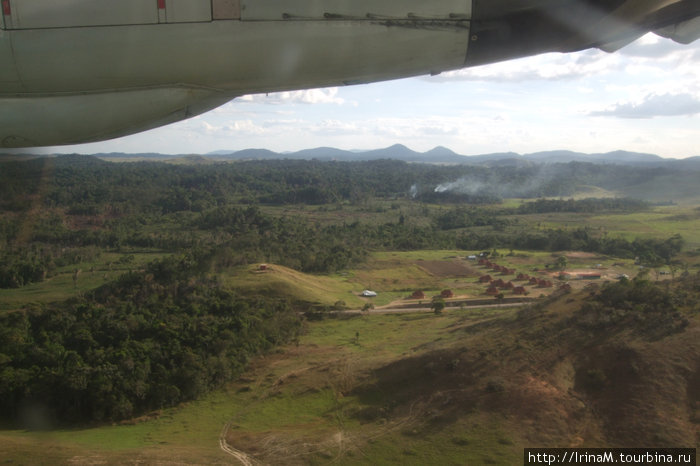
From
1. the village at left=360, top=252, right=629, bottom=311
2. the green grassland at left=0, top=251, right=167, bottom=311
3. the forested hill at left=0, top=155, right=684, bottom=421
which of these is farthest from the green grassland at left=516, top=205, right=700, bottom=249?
the green grassland at left=0, top=251, right=167, bottom=311

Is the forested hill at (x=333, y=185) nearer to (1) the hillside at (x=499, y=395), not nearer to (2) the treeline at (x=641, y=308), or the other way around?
(1) the hillside at (x=499, y=395)

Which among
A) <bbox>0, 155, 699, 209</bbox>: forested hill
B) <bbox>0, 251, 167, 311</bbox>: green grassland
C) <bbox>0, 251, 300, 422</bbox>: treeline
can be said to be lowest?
<bbox>0, 251, 300, 422</bbox>: treeline

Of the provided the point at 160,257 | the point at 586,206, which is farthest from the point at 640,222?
the point at 160,257

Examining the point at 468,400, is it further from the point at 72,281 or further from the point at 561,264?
the point at 561,264

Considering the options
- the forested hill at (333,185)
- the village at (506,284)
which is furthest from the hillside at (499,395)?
the forested hill at (333,185)

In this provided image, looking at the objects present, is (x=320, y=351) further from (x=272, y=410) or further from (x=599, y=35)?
(x=599, y=35)

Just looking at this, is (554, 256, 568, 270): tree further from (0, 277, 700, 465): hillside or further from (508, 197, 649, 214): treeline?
(508, 197, 649, 214): treeline
